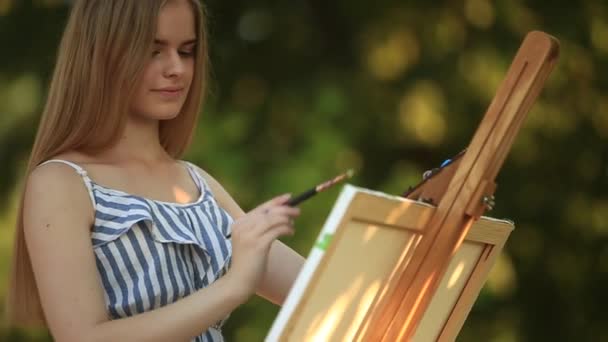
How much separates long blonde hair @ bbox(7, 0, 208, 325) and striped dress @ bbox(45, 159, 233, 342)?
80mm

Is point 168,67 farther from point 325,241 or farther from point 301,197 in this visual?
point 325,241

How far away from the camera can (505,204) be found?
13.9ft

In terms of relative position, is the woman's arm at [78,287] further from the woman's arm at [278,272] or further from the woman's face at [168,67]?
the woman's arm at [278,272]

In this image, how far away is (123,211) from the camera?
1857 millimetres

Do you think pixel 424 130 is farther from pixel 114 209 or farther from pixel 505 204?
pixel 114 209

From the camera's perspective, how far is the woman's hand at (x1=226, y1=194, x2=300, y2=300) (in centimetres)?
166

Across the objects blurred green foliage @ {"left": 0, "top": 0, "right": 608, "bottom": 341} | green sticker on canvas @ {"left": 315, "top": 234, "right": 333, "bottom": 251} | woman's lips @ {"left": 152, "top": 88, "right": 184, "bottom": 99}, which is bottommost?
blurred green foliage @ {"left": 0, "top": 0, "right": 608, "bottom": 341}

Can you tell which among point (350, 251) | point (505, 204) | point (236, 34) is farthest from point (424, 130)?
point (350, 251)

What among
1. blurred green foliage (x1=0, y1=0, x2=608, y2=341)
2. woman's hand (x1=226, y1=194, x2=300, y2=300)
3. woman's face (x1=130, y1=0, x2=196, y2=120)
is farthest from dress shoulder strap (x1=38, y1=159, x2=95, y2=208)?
blurred green foliage (x1=0, y1=0, x2=608, y2=341)

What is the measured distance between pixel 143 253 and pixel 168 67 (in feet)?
1.02

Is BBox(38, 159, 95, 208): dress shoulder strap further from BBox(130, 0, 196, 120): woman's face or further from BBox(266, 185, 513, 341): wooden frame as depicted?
BBox(266, 185, 513, 341): wooden frame

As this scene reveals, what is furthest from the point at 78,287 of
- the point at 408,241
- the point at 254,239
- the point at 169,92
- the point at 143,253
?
the point at 408,241

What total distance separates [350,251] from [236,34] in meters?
2.62

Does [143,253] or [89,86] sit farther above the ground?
[89,86]
